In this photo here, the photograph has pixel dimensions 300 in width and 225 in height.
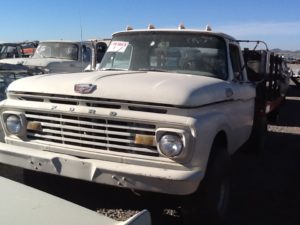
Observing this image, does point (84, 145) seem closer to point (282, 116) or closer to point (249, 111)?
point (249, 111)

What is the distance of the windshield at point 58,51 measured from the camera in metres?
13.1

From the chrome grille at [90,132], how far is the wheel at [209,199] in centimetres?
55

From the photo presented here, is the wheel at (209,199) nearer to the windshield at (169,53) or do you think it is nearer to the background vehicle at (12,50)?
the windshield at (169,53)

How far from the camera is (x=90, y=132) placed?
174 inches

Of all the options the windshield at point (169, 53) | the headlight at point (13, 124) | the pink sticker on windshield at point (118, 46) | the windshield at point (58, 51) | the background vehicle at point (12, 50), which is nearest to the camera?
the headlight at point (13, 124)

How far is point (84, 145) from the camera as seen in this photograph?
14.6ft

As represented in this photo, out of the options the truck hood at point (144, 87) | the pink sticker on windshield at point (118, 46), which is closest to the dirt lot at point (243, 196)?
the truck hood at point (144, 87)

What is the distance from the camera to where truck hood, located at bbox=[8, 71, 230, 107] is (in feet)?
13.6

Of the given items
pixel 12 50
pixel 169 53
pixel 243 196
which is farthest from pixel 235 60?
pixel 12 50

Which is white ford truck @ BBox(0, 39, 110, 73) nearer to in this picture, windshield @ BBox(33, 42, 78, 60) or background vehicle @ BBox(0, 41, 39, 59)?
windshield @ BBox(33, 42, 78, 60)

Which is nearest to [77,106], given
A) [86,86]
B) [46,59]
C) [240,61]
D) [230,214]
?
[86,86]

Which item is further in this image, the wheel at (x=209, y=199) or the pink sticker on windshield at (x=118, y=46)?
the pink sticker on windshield at (x=118, y=46)

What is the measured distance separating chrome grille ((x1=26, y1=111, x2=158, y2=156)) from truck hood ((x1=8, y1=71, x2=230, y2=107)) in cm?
23

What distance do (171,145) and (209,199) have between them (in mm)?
664
